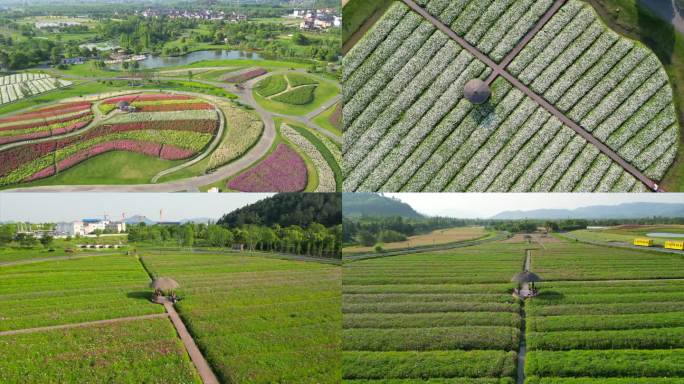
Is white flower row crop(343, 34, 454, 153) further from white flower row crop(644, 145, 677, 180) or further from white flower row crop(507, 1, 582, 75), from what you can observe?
white flower row crop(644, 145, 677, 180)

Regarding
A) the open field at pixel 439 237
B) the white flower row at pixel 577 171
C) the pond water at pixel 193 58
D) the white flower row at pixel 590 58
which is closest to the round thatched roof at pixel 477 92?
the white flower row at pixel 590 58

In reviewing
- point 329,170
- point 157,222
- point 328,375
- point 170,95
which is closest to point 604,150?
point 329,170

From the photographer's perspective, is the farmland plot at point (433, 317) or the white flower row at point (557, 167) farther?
the white flower row at point (557, 167)

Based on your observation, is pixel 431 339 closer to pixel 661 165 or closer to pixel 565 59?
pixel 661 165

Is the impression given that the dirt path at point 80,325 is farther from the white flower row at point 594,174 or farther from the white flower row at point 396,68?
the white flower row at point 594,174

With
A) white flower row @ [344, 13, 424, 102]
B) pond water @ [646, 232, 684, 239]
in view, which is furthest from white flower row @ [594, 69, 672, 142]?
white flower row @ [344, 13, 424, 102]

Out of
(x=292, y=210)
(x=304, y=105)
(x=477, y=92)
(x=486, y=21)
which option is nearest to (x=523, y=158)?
(x=477, y=92)

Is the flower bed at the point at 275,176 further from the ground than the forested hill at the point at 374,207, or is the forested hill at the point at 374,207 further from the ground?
the flower bed at the point at 275,176
